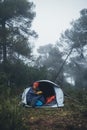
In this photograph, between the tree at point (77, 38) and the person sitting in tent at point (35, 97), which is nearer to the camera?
the person sitting in tent at point (35, 97)

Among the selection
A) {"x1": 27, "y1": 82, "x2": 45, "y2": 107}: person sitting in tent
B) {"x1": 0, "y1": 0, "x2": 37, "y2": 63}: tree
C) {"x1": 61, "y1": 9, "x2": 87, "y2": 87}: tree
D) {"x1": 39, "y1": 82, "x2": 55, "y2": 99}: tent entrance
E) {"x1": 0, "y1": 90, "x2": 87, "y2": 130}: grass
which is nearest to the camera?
{"x1": 0, "y1": 90, "x2": 87, "y2": 130}: grass

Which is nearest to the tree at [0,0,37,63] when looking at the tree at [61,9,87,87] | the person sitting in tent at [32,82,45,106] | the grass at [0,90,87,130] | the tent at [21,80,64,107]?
the tree at [61,9,87,87]

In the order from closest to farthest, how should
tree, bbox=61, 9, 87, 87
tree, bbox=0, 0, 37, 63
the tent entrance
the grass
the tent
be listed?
the grass → the tent → the tent entrance → tree, bbox=0, 0, 37, 63 → tree, bbox=61, 9, 87, 87

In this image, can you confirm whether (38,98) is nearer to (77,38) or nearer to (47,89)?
(47,89)

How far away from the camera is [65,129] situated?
25.5 feet

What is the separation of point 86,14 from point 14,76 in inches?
518

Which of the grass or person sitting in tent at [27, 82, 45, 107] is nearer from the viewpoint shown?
the grass

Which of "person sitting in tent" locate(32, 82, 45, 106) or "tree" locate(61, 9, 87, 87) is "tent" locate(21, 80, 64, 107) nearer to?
"person sitting in tent" locate(32, 82, 45, 106)

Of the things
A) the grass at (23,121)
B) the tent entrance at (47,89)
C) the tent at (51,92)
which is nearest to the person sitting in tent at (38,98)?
the tent at (51,92)

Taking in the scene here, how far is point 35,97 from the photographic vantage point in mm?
13969

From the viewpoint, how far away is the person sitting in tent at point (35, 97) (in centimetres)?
1376

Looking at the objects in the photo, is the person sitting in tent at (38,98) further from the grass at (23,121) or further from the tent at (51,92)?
the grass at (23,121)

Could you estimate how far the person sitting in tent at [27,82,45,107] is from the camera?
13.8 metres

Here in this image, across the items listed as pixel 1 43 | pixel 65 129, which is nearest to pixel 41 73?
pixel 1 43
